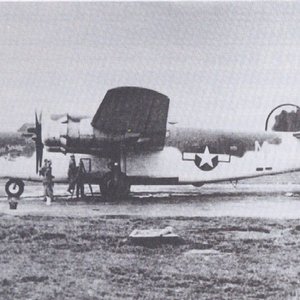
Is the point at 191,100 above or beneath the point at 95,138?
above

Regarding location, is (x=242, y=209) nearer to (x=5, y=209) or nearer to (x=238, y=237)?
(x=238, y=237)

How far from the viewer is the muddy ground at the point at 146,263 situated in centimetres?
403

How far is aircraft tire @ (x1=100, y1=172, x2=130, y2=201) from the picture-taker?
31.3 feet

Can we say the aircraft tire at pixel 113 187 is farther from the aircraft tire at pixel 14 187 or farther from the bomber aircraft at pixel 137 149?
the aircraft tire at pixel 14 187

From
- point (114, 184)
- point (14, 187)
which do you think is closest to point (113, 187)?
point (114, 184)

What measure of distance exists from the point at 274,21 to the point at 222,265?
148 inches

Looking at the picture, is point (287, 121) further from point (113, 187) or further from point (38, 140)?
point (38, 140)

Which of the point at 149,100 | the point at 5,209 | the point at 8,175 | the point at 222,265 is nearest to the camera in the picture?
the point at 222,265

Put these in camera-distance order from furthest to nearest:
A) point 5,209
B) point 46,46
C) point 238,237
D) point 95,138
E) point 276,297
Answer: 1. point 95,138
2. point 5,209
3. point 46,46
4. point 238,237
5. point 276,297

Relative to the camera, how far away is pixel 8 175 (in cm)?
984

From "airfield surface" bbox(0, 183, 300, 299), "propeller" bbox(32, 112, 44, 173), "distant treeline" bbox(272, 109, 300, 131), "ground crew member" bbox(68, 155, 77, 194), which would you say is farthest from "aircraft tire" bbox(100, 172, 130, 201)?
"distant treeline" bbox(272, 109, 300, 131)

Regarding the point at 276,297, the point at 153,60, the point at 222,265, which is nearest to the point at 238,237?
the point at 222,265

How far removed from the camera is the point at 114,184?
9.58 m

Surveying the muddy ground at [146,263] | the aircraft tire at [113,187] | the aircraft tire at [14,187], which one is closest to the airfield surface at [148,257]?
the muddy ground at [146,263]
